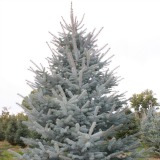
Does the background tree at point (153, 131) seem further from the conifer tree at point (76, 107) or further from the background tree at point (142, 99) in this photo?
the background tree at point (142, 99)

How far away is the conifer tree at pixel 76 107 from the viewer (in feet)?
15.7

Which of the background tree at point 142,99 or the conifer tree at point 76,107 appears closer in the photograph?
the conifer tree at point 76,107

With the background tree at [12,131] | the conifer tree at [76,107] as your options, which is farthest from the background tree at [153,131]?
the conifer tree at [76,107]

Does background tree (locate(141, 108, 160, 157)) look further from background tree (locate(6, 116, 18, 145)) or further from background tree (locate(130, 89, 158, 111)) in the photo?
background tree (locate(130, 89, 158, 111))

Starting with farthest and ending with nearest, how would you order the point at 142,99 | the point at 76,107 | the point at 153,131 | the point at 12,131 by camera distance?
1. the point at 142,99
2. the point at 12,131
3. the point at 153,131
4. the point at 76,107

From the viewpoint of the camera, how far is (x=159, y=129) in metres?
15.5

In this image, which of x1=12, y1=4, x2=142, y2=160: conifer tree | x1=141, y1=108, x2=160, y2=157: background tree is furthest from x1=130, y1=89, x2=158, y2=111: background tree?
x1=12, y1=4, x2=142, y2=160: conifer tree

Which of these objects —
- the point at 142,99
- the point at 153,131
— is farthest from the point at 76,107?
the point at 142,99

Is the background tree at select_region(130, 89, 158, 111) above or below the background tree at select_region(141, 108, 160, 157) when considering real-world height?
above

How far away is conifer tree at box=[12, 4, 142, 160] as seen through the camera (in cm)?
479

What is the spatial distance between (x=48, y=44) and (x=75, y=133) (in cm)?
193

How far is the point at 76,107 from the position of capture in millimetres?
4828

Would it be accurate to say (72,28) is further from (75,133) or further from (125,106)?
(75,133)

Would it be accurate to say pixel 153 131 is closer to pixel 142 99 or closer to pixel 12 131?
pixel 12 131
